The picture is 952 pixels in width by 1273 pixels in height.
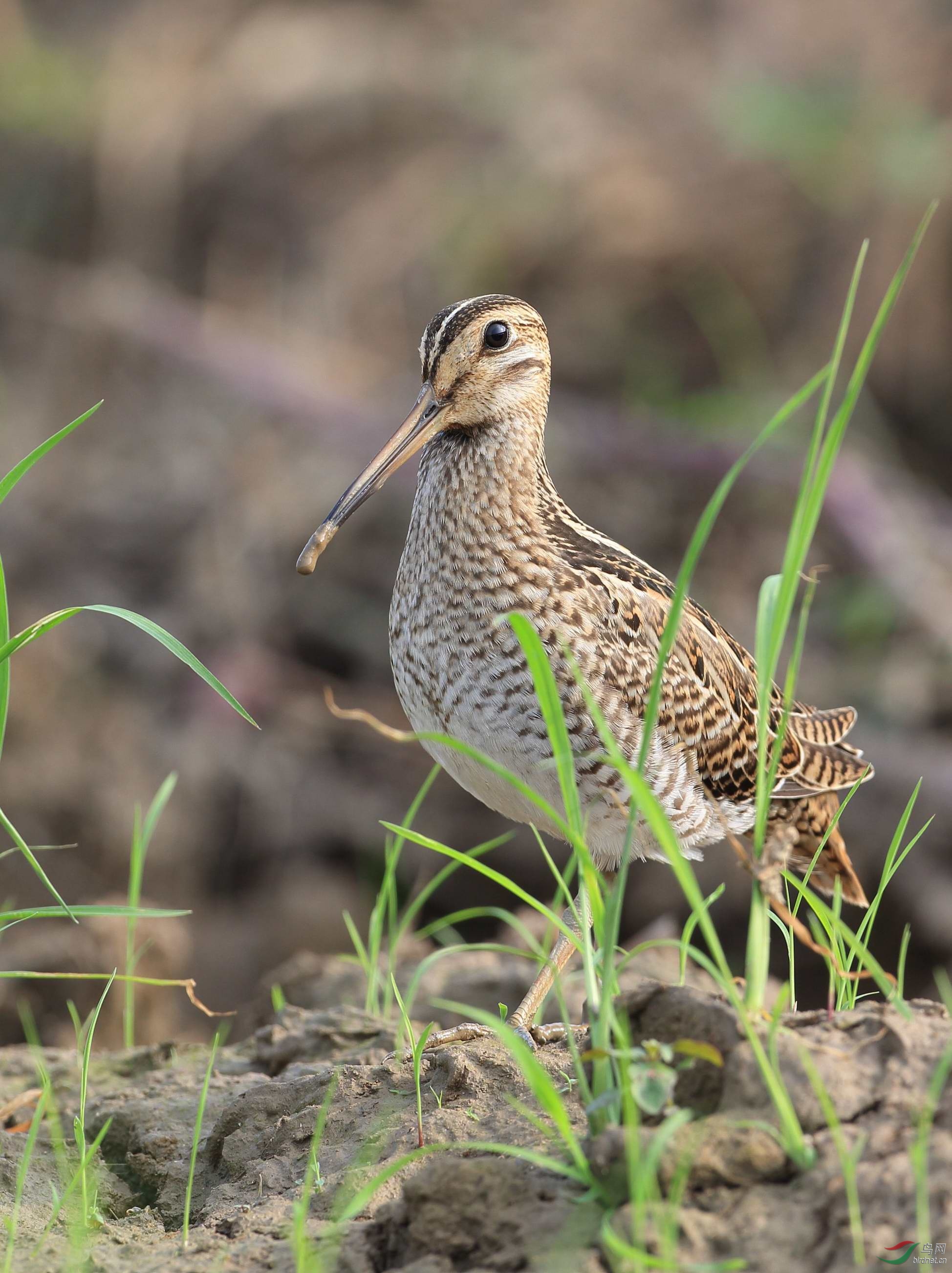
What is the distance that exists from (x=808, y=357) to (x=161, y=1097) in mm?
5924

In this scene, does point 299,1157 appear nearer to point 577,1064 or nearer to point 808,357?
point 577,1064

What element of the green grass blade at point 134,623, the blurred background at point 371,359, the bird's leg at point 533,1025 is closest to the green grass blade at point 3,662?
the green grass blade at point 134,623

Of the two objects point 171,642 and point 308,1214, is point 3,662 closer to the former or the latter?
point 171,642

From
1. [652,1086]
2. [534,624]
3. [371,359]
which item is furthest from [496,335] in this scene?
[371,359]

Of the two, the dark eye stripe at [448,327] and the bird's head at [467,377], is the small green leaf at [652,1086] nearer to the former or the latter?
the bird's head at [467,377]

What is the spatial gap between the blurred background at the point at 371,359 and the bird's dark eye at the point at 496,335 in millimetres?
2965

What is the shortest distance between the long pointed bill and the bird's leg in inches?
38.1

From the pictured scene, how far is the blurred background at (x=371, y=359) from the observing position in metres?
6.31

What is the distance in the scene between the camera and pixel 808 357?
784cm

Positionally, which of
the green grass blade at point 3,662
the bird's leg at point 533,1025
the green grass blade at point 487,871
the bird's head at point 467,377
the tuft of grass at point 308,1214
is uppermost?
the bird's head at point 467,377

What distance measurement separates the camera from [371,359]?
7.82 meters

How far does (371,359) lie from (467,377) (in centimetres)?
457

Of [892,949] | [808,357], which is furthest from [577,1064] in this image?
[808,357]

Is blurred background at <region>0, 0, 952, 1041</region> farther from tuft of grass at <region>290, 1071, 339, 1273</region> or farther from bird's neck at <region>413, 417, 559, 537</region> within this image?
tuft of grass at <region>290, 1071, 339, 1273</region>
